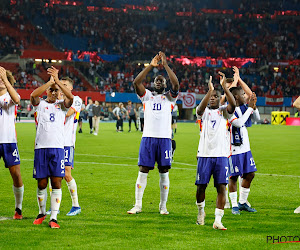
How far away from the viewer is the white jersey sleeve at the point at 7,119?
27.9ft

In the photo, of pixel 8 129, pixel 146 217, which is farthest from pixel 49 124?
pixel 146 217

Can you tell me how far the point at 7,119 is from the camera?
8586 mm

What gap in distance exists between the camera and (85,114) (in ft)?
186

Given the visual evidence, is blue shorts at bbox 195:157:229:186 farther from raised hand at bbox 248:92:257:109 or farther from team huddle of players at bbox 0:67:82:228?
team huddle of players at bbox 0:67:82:228

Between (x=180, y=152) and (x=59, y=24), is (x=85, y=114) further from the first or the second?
(x=180, y=152)

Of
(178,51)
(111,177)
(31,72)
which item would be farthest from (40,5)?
(111,177)

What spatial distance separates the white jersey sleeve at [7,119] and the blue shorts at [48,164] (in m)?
0.77

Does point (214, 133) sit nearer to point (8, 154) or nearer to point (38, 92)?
point (38, 92)

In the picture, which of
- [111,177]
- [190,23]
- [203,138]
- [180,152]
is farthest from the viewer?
[190,23]

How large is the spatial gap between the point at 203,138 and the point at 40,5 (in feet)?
213

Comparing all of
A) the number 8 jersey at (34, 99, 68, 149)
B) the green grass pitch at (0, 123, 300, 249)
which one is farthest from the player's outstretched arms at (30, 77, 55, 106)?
the green grass pitch at (0, 123, 300, 249)

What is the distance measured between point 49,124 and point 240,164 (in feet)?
11.8

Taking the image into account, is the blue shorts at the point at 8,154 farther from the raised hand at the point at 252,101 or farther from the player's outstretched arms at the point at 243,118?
the raised hand at the point at 252,101

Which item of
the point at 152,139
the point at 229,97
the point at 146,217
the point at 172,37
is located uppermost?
the point at 172,37
